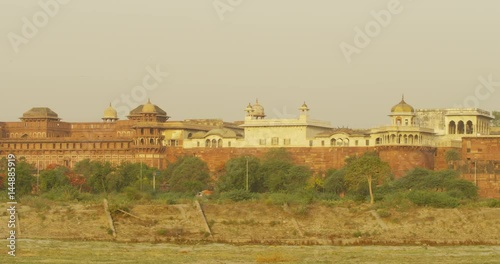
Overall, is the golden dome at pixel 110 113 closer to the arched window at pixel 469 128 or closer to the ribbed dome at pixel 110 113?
the ribbed dome at pixel 110 113

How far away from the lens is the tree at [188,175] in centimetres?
10169

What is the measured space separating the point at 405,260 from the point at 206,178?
51443 mm

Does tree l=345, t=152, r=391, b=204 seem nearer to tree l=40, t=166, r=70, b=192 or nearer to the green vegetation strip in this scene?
the green vegetation strip

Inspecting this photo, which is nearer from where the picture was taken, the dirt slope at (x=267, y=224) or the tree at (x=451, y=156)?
the dirt slope at (x=267, y=224)

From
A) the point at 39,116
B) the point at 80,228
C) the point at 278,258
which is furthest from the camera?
the point at 39,116

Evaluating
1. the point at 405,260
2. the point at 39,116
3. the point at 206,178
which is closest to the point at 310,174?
the point at 206,178

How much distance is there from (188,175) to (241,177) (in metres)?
6.55

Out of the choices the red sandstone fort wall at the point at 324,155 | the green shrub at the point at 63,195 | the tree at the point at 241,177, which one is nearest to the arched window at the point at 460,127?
the red sandstone fort wall at the point at 324,155

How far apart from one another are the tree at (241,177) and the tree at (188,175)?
78.6 inches

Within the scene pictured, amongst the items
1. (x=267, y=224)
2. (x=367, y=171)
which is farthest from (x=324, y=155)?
(x=267, y=224)

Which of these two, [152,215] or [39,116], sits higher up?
[39,116]

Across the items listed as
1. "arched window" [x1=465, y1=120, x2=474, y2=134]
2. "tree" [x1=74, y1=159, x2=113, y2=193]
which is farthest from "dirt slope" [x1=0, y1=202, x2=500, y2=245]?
"arched window" [x1=465, y1=120, x2=474, y2=134]

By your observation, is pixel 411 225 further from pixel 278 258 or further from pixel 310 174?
pixel 310 174

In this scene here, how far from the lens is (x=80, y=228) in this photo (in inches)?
2699
